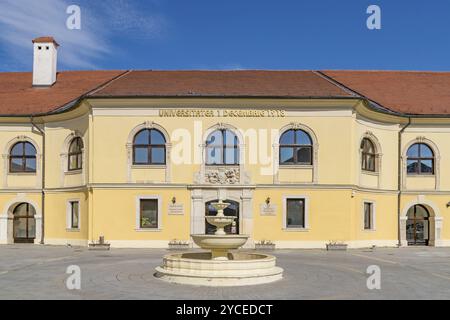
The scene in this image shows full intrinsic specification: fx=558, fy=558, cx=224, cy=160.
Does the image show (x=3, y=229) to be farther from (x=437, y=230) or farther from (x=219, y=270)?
(x=437, y=230)

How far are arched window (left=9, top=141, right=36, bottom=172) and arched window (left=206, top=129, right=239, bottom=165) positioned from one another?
1043 centimetres

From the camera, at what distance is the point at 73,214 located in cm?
2964

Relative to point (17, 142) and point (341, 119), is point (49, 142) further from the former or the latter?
point (341, 119)

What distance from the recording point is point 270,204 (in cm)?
2762

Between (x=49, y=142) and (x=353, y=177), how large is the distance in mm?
16480

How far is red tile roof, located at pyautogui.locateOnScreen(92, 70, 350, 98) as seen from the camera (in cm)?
2778

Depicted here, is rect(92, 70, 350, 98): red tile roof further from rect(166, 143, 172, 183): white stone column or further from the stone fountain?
the stone fountain

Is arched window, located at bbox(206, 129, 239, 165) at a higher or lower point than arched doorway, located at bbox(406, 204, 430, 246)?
higher

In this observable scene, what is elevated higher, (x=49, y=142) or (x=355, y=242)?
(x=49, y=142)

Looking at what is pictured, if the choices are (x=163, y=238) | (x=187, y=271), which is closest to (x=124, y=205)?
(x=163, y=238)

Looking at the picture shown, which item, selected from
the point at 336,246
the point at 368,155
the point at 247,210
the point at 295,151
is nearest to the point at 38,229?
the point at 247,210

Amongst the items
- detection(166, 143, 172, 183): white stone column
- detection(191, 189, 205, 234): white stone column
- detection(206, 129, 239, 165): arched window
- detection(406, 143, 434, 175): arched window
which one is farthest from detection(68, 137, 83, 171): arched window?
detection(406, 143, 434, 175): arched window

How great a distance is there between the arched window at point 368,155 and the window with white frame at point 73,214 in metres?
15.2
